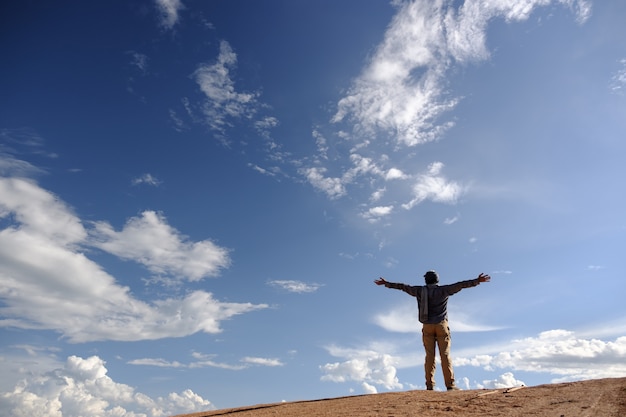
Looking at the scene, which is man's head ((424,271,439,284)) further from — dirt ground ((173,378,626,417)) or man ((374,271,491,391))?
dirt ground ((173,378,626,417))

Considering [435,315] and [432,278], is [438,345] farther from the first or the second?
[432,278]

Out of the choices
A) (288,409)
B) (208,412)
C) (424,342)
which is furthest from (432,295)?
(208,412)

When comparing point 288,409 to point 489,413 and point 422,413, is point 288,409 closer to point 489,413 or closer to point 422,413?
point 422,413

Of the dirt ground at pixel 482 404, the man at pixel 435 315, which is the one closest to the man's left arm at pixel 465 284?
the man at pixel 435 315

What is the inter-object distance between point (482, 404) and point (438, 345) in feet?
13.0

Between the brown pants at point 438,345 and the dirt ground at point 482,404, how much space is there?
5.74ft

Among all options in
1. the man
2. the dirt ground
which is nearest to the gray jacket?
the man

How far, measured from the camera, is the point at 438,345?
41.1 feet

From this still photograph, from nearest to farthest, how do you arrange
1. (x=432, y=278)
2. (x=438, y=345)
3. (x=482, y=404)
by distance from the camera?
(x=482, y=404)
(x=438, y=345)
(x=432, y=278)

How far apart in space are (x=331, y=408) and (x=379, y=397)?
1.27 m

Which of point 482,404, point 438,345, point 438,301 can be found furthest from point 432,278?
point 482,404

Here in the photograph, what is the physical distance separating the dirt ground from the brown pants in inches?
68.9

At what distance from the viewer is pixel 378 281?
13453mm

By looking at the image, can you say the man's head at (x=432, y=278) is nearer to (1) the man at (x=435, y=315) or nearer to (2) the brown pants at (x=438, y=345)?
(1) the man at (x=435, y=315)
